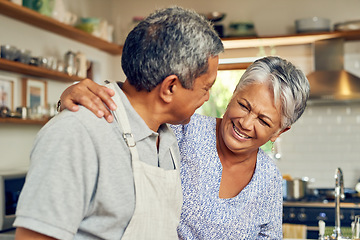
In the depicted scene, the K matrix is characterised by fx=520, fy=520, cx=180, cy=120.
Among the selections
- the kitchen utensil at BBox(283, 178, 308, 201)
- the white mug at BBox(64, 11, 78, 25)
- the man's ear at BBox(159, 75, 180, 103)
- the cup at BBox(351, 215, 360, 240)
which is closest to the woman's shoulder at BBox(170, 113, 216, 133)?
the man's ear at BBox(159, 75, 180, 103)

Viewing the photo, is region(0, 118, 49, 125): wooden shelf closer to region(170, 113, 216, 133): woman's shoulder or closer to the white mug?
the white mug

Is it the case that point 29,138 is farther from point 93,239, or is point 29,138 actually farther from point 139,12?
point 93,239

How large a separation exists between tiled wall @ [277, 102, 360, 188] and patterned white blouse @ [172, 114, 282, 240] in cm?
401

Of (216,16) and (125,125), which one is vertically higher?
(216,16)

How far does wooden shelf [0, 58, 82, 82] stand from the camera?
3.93 metres

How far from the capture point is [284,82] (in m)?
1.95

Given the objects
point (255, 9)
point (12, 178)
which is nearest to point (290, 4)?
point (255, 9)

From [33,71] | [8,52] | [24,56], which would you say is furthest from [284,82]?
[33,71]

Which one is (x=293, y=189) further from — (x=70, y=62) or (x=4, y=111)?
(x=4, y=111)

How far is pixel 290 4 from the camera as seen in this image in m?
6.04

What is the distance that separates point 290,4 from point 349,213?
8.22 feet

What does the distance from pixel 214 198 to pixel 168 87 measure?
0.80 metres

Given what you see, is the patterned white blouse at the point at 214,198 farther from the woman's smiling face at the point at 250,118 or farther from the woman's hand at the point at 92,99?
the woman's hand at the point at 92,99

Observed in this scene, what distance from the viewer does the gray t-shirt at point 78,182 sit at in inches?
43.2
